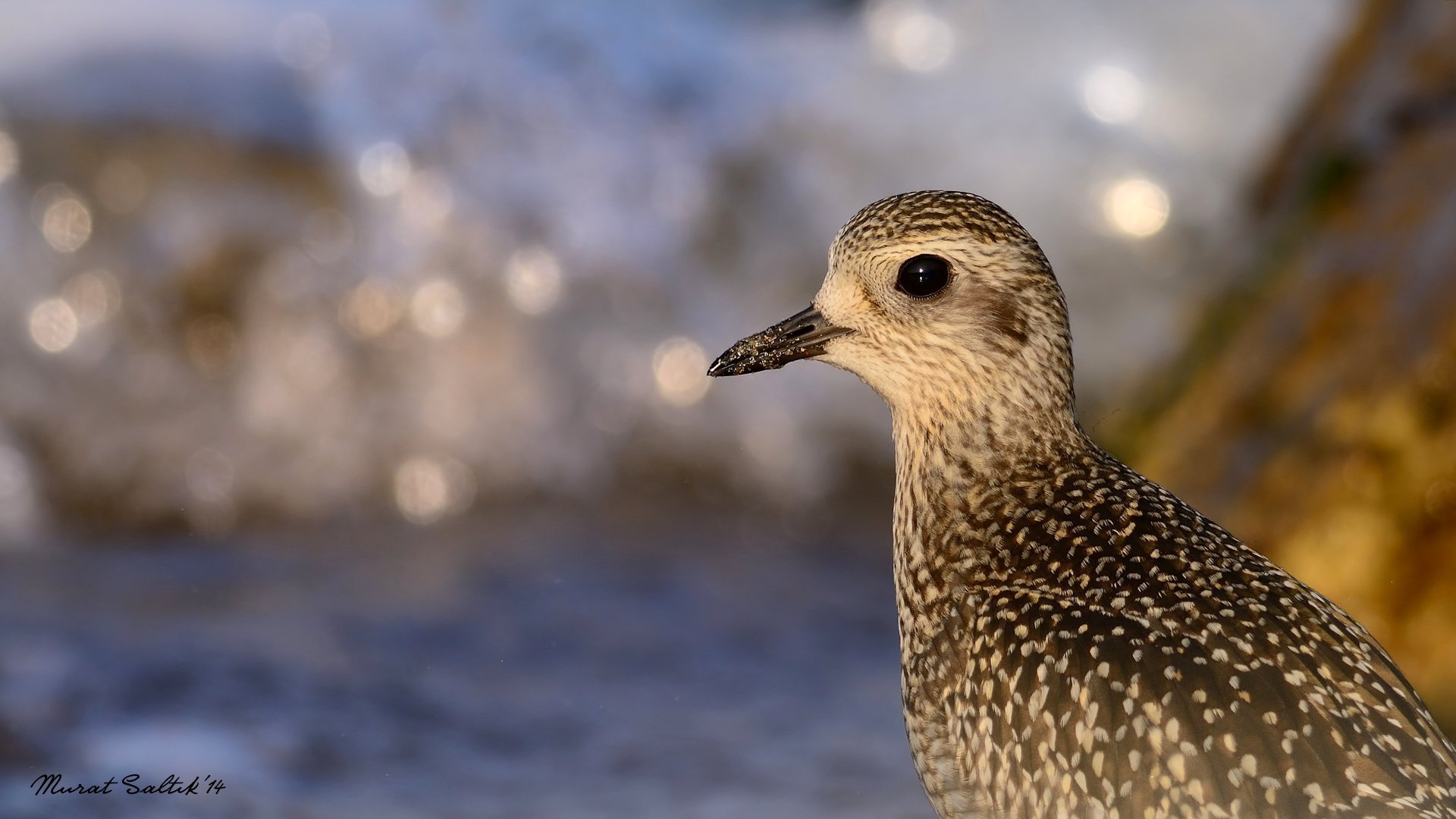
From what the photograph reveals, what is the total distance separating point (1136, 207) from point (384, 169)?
4.36 m

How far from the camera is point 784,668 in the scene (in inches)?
268

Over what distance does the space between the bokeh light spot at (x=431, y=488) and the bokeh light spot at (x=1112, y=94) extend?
4.43 m

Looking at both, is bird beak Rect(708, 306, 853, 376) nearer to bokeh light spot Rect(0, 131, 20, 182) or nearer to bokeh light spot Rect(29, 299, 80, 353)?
bokeh light spot Rect(29, 299, 80, 353)

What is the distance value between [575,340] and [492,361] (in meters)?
0.46

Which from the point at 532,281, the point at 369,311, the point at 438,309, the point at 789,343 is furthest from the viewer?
the point at 532,281

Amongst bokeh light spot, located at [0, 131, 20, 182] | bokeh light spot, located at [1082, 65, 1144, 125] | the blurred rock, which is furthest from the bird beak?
bokeh light spot, located at [1082, 65, 1144, 125]

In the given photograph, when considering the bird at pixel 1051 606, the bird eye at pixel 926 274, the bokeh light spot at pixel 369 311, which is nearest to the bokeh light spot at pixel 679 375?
the bokeh light spot at pixel 369 311

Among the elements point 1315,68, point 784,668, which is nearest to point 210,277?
point 784,668

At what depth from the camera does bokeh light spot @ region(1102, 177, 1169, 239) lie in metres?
9.89

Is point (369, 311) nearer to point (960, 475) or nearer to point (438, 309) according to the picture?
point (438, 309)

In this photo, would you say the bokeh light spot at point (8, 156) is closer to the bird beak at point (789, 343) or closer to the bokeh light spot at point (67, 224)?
the bokeh light spot at point (67, 224)

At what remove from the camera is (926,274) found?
3943 mm

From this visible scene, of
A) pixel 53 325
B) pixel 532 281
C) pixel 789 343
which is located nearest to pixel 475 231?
pixel 532 281

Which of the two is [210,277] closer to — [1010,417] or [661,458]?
[661,458]
